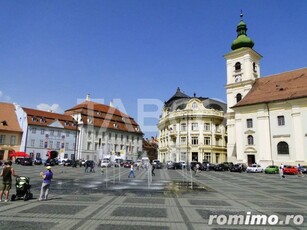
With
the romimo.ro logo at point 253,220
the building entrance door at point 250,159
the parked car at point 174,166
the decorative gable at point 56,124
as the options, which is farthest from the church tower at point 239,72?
the romimo.ro logo at point 253,220

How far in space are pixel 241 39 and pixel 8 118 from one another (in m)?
56.0

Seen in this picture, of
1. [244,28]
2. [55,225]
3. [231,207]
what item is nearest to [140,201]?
[231,207]

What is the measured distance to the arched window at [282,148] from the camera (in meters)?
45.7

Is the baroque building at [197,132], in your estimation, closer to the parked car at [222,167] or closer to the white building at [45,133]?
Result: the parked car at [222,167]

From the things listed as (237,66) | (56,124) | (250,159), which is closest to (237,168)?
(250,159)

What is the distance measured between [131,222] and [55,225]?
88.4 inches

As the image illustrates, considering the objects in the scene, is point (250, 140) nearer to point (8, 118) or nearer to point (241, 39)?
point (241, 39)

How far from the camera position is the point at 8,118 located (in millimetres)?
64062

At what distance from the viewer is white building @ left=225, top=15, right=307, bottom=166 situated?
44.9 m

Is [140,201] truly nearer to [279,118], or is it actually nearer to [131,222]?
[131,222]

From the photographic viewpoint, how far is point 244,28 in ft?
199

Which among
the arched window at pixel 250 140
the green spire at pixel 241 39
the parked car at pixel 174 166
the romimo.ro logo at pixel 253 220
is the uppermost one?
the green spire at pixel 241 39

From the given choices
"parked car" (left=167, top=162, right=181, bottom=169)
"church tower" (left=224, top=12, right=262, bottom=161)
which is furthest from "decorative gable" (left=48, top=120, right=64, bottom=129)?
"church tower" (left=224, top=12, right=262, bottom=161)

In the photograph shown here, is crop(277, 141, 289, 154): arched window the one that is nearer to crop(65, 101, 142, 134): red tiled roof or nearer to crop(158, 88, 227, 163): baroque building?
crop(158, 88, 227, 163): baroque building
